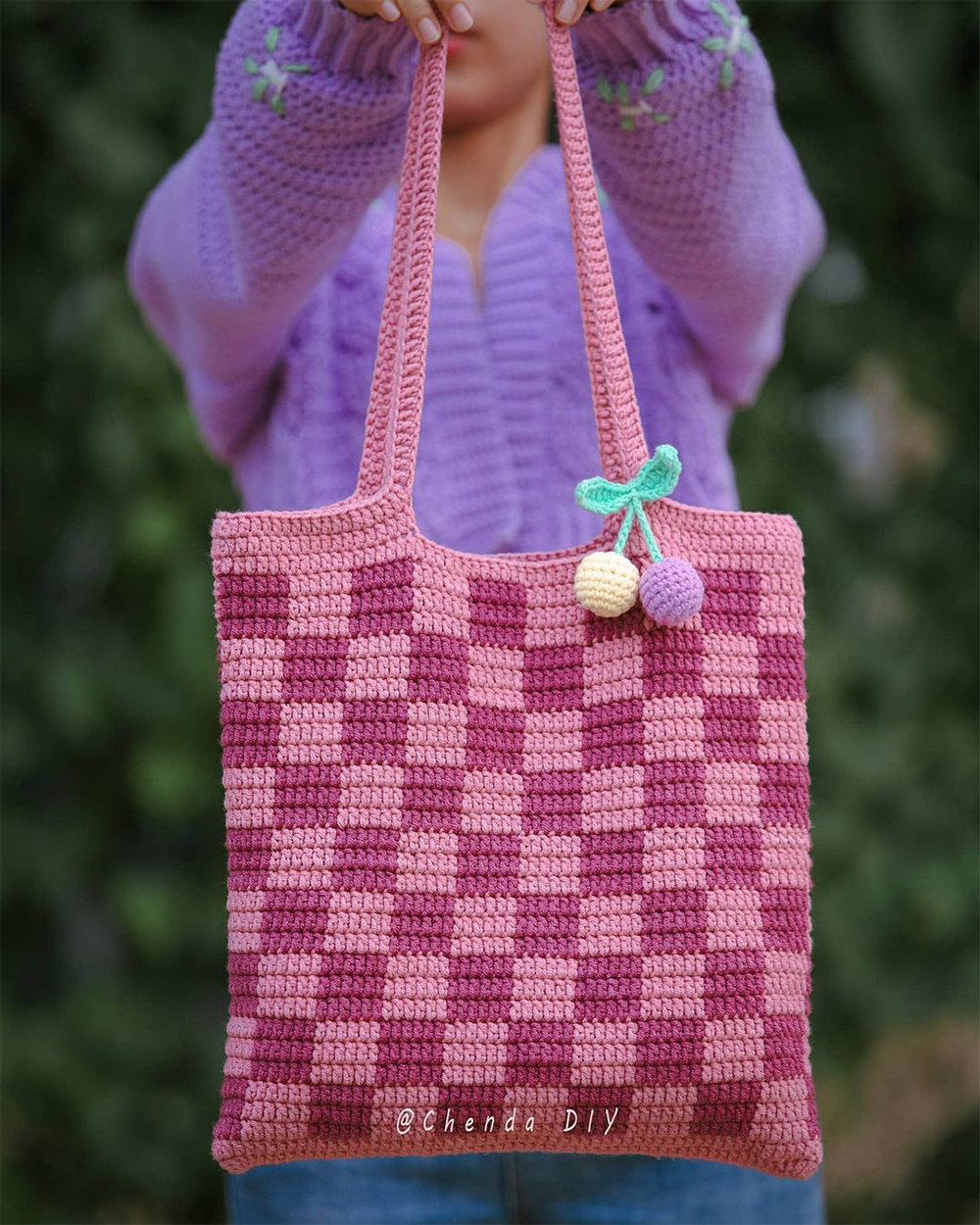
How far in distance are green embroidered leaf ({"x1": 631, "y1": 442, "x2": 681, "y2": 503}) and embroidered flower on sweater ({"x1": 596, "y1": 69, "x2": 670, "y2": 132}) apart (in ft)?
0.78

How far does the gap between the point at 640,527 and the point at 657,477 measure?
0.03 m

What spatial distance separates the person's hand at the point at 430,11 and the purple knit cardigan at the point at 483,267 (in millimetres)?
15

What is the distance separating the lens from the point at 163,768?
186 centimetres

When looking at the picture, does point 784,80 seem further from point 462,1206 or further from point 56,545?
point 462,1206

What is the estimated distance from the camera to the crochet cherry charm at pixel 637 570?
2.48ft

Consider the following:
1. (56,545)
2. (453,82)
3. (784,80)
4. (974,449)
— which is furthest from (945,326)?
(56,545)

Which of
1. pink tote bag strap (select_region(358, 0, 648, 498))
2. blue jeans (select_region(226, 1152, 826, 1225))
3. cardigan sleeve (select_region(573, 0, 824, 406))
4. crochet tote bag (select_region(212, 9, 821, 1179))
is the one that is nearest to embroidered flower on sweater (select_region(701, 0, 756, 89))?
cardigan sleeve (select_region(573, 0, 824, 406))

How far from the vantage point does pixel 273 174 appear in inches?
34.2

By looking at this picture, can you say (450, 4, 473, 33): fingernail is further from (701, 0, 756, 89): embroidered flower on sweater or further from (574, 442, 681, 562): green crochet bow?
(574, 442, 681, 562): green crochet bow

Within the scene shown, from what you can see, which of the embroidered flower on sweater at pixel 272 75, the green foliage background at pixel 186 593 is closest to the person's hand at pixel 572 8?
the embroidered flower on sweater at pixel 272 75

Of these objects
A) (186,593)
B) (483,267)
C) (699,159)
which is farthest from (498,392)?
(186,593)

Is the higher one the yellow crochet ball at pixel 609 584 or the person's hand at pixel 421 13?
the person's hand at pixel 421 13

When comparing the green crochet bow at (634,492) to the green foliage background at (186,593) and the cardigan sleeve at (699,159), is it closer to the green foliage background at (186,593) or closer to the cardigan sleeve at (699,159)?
the cardigan sleeve at (699,159)

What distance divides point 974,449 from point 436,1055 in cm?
156
